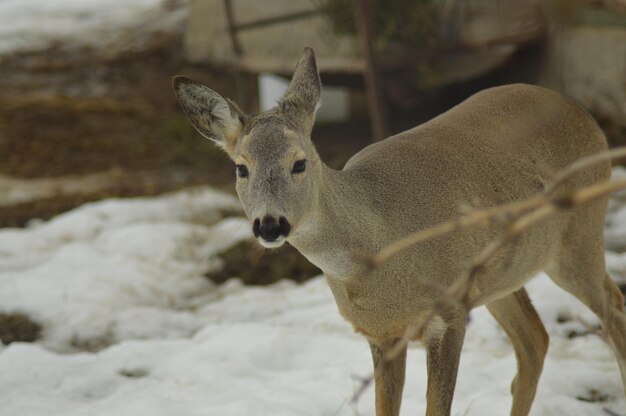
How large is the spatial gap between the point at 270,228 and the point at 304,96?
0.82 meters

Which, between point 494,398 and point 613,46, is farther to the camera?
point 613,46

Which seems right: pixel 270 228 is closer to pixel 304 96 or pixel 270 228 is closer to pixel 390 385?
pixel 304 96

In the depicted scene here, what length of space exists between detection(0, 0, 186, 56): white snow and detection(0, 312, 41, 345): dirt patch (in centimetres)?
712

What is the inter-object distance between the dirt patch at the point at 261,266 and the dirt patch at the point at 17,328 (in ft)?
4.16

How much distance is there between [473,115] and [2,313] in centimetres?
332

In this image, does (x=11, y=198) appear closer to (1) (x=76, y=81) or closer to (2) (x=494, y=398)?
(1) (x=76, y=81)

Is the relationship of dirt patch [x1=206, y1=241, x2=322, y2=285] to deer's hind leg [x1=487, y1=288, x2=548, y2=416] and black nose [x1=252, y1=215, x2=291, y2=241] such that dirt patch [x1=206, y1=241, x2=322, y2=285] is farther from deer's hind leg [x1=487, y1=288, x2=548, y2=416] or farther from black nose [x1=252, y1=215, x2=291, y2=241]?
black nose [x1=252, y1=215, x2=291, y2=241]

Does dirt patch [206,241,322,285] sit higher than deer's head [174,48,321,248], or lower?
lower

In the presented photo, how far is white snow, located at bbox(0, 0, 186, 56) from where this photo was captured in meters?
13.0

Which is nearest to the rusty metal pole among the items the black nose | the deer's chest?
the deer's chest

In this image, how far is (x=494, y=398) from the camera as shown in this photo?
4.41m

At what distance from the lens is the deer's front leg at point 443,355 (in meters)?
3.50

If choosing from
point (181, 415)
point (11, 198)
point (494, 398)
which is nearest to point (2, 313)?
point (181, 415)

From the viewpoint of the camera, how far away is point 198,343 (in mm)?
5305
